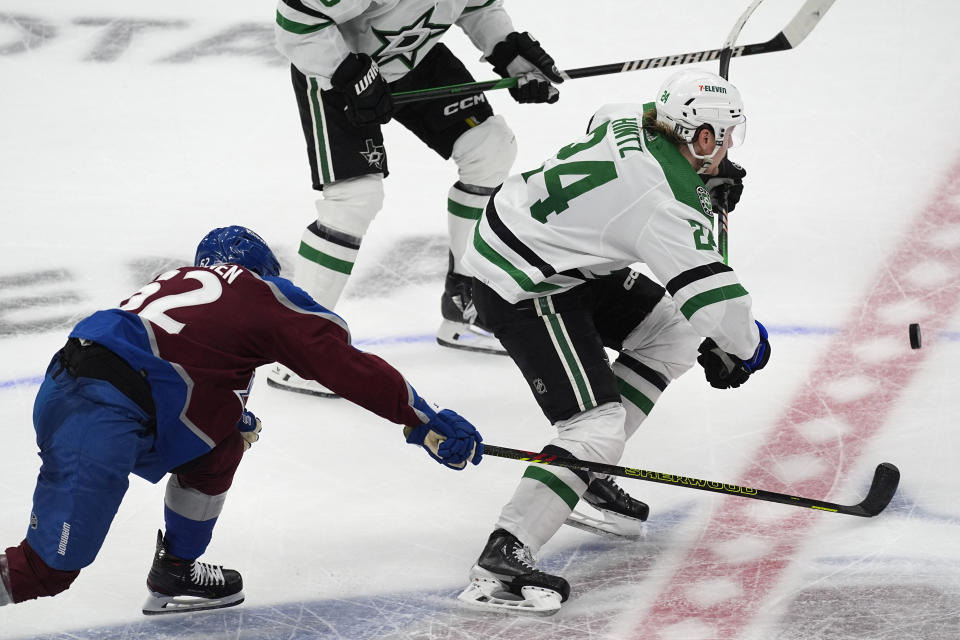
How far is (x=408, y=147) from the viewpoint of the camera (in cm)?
520

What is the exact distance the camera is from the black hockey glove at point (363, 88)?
335 centimetres

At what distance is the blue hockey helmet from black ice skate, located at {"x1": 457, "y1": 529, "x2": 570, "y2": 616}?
738 millimetres

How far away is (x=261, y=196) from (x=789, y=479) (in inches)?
94.1

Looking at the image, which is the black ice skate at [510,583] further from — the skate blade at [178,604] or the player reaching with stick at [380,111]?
the player reaching with stick at [380,111]

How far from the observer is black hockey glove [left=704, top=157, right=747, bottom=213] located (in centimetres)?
300

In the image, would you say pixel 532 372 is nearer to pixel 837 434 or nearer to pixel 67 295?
pixel 837 434

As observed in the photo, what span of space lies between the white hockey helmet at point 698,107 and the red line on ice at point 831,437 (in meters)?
0.88

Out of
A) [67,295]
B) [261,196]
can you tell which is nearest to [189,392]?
[67,295]

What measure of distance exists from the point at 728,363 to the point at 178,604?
1.28 meters

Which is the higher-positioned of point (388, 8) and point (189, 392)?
point (388, 8)

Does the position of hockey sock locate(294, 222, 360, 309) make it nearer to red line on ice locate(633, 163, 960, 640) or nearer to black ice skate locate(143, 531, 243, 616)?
black ice skate locate(143, 531, 243, 616)

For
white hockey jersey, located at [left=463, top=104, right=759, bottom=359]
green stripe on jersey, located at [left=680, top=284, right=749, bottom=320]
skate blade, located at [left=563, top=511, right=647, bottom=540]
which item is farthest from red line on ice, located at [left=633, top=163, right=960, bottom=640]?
green stripe on jersey, located at [left=680, top=284, right=749, bottom=320]

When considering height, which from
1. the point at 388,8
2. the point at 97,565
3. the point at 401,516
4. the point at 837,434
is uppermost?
the point at 388,8

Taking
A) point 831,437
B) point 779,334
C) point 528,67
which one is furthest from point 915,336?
point 528,67
